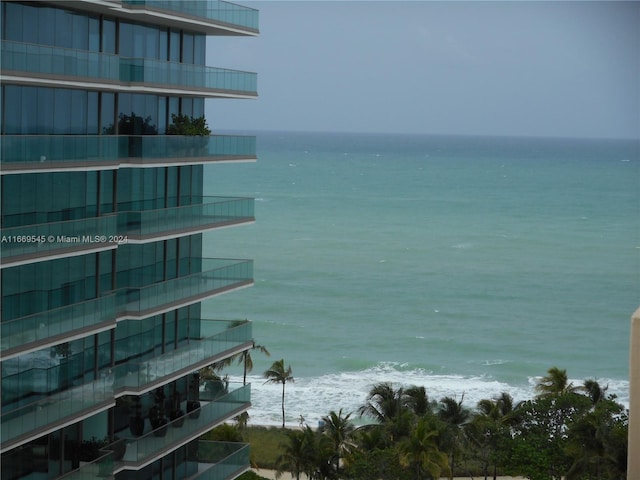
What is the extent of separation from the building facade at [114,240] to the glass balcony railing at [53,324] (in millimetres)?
27

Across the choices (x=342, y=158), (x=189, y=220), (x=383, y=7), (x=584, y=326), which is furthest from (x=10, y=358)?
(x=342, y=158)

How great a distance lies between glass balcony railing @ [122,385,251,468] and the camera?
68.8 ft

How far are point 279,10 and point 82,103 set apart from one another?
5296 inches

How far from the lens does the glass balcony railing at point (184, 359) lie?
20.9 meters

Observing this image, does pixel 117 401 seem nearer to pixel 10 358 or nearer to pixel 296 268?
pixel 10 358

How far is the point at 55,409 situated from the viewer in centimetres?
1858

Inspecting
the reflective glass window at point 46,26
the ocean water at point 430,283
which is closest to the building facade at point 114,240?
the reflective glass window at point 46,26

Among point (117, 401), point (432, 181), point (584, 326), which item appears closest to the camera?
point (117, 401)

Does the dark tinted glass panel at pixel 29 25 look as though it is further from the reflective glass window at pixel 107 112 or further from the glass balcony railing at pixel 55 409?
the glass balcony railing at pixel 55 409

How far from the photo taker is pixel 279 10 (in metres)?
151

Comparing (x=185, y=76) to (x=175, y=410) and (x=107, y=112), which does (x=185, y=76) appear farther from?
(x=175, y=410)

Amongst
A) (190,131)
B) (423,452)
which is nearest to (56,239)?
(190,131)

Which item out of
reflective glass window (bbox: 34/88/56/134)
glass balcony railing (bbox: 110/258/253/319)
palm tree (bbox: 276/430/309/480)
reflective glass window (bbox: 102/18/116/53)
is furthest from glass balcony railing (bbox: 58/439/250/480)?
reflective glass window (bbox: 102/18/116/53)

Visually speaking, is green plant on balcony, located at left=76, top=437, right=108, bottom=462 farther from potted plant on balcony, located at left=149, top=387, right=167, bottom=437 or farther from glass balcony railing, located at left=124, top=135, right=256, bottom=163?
glass balcony railing, located at left=124, top=135, right=256, bottom=163
